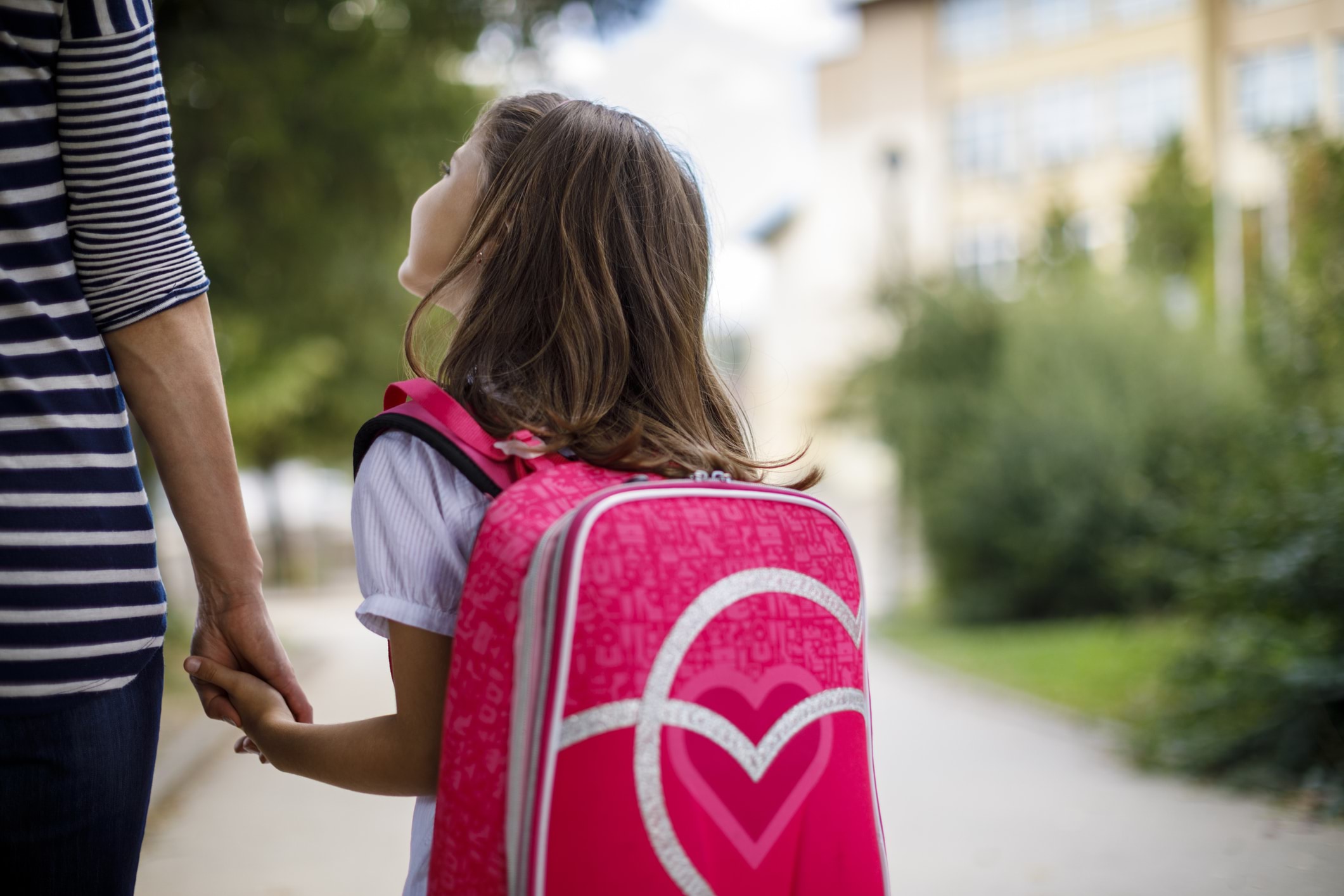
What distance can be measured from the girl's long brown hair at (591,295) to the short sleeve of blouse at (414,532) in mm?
114

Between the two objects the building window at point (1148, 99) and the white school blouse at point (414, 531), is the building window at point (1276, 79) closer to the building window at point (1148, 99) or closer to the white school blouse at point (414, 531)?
the building window at point (1148, 99)

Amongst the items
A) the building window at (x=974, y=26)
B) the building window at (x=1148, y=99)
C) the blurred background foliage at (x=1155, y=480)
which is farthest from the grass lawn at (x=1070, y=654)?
the building window at (x=974, y=26)

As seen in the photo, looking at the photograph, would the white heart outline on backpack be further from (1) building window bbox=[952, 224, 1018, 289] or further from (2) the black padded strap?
(1) building window bbox=[952, 224, 1018, 289]

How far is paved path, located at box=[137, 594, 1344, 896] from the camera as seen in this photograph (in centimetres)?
487

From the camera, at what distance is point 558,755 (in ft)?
4.09

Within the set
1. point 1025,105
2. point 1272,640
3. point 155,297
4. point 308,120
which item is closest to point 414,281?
point 155,297

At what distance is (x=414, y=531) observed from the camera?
138cm

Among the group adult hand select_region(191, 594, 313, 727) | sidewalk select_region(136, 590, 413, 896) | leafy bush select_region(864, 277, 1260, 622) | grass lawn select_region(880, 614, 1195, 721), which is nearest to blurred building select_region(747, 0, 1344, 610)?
leafy bush select_region(864, 277, 1260, 622)

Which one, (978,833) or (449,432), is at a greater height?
(449,432)

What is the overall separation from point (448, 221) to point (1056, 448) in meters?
15.0

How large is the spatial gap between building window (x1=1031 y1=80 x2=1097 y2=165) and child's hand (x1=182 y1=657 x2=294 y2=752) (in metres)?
36.5

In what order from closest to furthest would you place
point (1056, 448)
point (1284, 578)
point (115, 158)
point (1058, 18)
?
point (115, 158) < point (1284, 578) < point (1056, 448) < point (1058, 18)

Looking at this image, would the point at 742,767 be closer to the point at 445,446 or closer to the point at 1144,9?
the point at 445,446

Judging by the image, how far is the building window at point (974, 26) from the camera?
3688 centimetres
